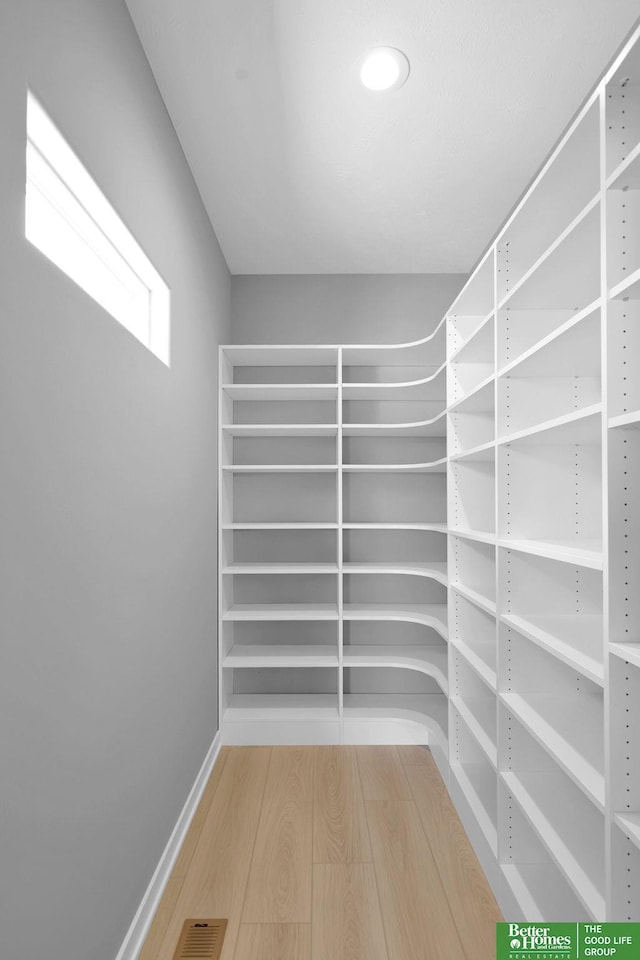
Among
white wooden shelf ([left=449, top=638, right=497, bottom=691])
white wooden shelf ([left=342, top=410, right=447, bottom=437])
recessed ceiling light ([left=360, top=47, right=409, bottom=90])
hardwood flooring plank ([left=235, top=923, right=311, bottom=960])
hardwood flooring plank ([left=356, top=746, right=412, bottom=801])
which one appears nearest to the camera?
hardwood flooring plank ([left=235, top=923, right=311, bottom=960])

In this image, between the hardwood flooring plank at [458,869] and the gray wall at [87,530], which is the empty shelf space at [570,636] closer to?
the hardwood flooring plank at [458,869]

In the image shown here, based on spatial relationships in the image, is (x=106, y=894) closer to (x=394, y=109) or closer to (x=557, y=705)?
(x=557, y=705)

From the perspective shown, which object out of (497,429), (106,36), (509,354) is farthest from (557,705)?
(106,36)

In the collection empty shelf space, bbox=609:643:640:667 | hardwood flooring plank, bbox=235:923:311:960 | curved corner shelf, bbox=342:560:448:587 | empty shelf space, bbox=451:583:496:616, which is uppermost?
empty shelf space, bbox=609:643:640:667

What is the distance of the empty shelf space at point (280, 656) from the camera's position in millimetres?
3102

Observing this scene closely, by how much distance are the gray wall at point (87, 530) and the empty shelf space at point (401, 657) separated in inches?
45.0

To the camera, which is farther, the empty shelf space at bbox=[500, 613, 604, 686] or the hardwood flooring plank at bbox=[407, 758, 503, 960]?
the hardwood flooring plank at bbox=[407, 758, 503, 960]

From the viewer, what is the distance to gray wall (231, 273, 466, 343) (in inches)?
143

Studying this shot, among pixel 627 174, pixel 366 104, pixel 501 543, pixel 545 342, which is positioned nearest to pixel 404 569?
pixel 501 543

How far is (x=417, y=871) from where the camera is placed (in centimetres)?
207

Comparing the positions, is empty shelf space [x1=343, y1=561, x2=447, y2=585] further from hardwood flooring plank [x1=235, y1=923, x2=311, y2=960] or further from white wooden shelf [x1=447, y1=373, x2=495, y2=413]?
hardwood flooring plank [x1=235, y1=923, x2=311, y2=960]

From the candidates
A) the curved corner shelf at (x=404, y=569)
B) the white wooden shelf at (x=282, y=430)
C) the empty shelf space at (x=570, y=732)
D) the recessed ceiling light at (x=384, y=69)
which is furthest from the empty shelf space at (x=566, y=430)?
the white wooden shelf at (x=282, y=430)

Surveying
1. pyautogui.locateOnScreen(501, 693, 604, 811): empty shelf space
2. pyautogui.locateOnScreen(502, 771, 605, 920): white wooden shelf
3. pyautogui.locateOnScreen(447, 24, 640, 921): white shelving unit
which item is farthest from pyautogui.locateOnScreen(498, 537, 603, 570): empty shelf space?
pyautogui.locateOnScreen(502, 771, 605, 920): white wooden shelf

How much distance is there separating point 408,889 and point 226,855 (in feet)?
2.19
